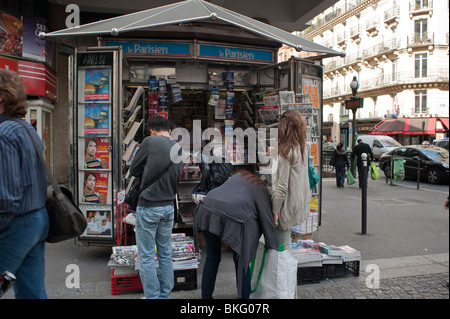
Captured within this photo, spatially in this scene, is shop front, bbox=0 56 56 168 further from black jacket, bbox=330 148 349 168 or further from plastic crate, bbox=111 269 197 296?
black jacket, bbox=330 148 349 168

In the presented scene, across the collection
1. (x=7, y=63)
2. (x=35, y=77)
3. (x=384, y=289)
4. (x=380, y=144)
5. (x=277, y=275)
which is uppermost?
(x=7, y=63)

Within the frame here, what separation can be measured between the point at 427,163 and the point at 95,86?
534 inches

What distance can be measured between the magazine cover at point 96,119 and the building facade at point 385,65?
21.0 metres

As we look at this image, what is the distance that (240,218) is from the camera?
3240mm

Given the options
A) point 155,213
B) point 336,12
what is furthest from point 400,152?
point 336,12

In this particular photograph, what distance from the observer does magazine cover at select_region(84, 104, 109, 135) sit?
5.01 metres

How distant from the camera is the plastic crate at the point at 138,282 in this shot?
4023 mm

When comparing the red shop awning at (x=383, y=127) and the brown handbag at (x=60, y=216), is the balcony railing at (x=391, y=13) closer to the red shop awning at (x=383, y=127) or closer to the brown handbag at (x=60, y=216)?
the red shop awning at (x=383, y=127)

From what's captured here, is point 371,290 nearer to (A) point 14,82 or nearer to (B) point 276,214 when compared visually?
(B) point 276,214

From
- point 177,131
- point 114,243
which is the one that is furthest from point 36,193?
point 177,131

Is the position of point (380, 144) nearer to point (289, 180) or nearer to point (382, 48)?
point (382, 48)

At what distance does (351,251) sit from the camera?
4.64 meters

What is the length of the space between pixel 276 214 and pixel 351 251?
5.97 feet
